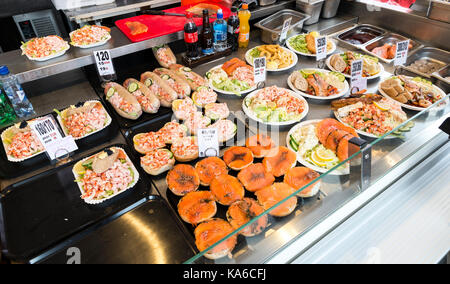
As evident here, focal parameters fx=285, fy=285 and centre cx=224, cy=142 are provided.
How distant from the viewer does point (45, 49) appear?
2.62 m

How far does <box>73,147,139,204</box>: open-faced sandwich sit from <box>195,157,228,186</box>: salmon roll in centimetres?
46

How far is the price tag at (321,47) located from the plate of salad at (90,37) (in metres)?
2.19

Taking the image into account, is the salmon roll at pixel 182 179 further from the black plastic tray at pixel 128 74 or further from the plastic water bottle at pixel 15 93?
the plastic water bottle at pixel 15 93

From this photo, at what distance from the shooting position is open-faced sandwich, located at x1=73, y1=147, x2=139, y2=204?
1.95 m

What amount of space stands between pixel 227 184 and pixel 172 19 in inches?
86.5

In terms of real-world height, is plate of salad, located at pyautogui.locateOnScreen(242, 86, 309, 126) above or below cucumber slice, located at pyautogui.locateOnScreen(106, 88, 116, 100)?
below

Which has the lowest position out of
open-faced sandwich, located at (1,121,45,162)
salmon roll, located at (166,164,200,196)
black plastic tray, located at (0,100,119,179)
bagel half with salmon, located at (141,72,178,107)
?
salmon roll, located at (166,164,200,196)

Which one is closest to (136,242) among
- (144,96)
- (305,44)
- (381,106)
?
(144,96)

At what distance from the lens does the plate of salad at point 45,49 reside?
2592 mm

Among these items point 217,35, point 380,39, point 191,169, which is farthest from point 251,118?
point 380,39

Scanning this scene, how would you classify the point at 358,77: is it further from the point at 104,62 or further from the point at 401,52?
the point at 104,62

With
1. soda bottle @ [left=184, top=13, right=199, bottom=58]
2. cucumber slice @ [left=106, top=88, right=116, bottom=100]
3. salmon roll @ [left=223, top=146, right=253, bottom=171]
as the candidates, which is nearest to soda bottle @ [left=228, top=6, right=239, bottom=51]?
soda bottle @ [left=184, top=13, right=199, bottom=58]

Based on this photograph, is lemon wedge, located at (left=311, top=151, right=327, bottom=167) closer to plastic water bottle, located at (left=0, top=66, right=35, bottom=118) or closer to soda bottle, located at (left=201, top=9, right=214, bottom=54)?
soda bottle, located at (left=201, top=9, right=214, bottom=54)
